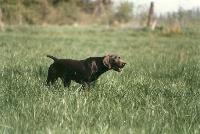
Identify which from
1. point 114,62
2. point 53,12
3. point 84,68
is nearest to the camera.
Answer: point 114,62

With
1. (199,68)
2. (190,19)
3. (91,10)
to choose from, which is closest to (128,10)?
(91,10)

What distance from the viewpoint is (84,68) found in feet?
18.9

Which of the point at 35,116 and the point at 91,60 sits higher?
the point at 91,60

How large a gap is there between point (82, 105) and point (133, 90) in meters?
1.33

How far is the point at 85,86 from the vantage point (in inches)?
221

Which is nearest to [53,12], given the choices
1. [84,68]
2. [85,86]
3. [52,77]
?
[52,77]

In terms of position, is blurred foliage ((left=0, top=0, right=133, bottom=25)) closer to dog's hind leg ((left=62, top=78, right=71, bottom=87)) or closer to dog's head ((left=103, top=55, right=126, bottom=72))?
dog's hind leg ((left=62, top=78, right=71, bottom=87))

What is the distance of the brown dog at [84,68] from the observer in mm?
5609

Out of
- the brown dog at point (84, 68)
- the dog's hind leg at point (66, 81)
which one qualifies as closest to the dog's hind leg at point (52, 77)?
the brown dog at point (84, 68)

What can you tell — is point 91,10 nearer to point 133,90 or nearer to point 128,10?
point 128,10

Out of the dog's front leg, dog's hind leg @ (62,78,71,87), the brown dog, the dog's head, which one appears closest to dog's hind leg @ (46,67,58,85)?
the brown dog

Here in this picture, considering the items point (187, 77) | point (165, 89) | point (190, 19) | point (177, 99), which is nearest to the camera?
point (177, 99)

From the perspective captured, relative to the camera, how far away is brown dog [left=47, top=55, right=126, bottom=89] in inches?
221

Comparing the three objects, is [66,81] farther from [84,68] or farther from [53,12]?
[53,12]
